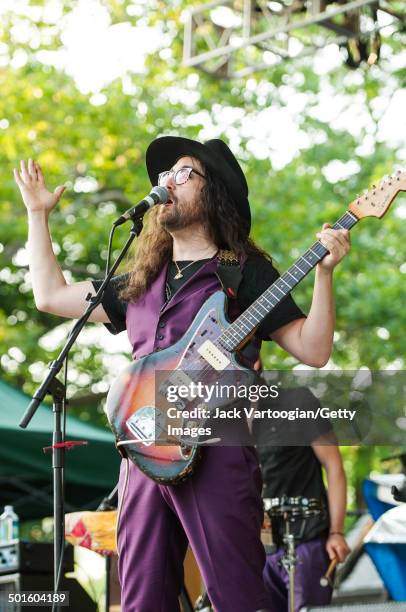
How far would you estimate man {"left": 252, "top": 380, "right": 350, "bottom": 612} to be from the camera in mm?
5074

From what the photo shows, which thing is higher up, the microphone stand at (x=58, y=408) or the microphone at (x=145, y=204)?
the microphone at (x=145, y=204)

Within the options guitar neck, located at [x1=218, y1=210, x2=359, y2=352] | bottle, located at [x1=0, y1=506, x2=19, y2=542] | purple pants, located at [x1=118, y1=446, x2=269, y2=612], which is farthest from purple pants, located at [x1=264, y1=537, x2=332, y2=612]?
guitar neck, located at [x1=218, y1=210, x2=359, y2=352]

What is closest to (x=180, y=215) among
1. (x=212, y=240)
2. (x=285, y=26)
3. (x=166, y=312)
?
(x=212, y=240)

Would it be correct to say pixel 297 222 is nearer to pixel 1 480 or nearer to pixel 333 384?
pixel 1 480

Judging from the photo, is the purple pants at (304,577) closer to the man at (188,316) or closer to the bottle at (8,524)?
the bottle at (8,524)

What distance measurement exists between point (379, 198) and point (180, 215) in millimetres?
711

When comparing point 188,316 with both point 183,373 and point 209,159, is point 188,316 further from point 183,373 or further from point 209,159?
point 209,159

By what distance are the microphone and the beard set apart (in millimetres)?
47

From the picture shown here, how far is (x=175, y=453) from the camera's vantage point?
10.7ft

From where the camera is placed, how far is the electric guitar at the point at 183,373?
332cm

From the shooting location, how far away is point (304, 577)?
508 centimetres

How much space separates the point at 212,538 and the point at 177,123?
10094 mm

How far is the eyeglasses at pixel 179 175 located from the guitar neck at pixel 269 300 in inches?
23.6

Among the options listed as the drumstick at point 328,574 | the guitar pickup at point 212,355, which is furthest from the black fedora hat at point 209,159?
the drumstick at point 328,574
